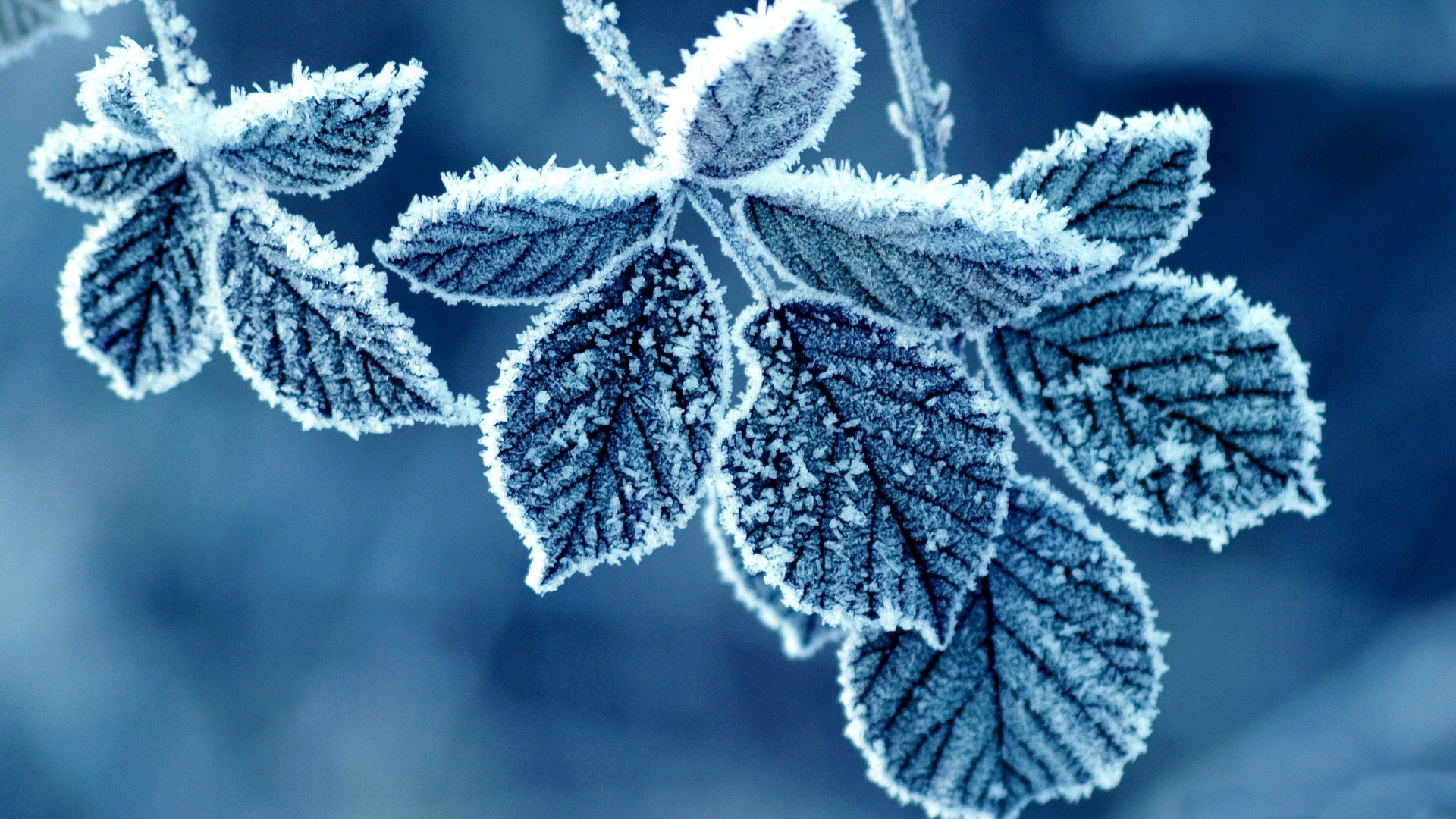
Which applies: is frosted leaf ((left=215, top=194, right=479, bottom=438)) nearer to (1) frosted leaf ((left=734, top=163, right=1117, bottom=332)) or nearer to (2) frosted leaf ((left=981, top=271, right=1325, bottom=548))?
(1) frosted leaf ((left=734, top=163, right=1117, bottom=332))

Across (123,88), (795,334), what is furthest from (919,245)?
(123,88)

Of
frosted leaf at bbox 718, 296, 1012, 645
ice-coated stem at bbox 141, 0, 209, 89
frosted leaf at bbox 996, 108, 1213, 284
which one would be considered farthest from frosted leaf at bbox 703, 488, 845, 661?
ice-coated stem at bbox 141, 0, 209, 89

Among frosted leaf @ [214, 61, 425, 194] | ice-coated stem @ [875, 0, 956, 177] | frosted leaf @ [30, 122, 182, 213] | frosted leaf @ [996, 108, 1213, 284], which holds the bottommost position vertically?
frosted leaf @ [30, 122, 182, 213]

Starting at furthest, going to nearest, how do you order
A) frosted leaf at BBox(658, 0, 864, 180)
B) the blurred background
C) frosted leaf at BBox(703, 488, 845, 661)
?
the blurred background → frosted leaf at BBox(703, 488, 845, 661) → frosted leaf at BBox(658, 0, 864, 180)

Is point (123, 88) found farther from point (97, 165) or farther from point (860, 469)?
point (860, 469)

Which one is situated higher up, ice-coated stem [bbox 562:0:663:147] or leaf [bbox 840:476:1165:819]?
ice-coated stem [bbox 562:0:663:147]
